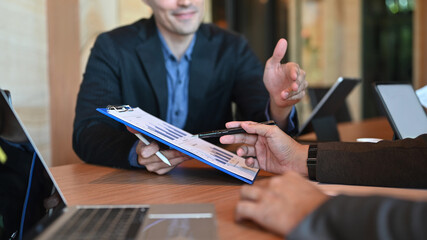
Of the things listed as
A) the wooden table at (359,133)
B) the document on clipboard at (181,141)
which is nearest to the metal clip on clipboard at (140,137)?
the document on clipboard at (181,141)

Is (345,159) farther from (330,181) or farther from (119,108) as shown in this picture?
(119,108)

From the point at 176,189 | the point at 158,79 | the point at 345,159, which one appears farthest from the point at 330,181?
the point at 158,79

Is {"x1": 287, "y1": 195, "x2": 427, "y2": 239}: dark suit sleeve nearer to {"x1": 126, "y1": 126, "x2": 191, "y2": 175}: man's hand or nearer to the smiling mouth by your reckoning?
{"x1": 126, "y1": 126, "x2": 191, "y2": 175}: man's hand

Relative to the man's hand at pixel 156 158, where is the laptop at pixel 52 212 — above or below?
above

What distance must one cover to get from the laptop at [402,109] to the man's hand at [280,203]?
643mm

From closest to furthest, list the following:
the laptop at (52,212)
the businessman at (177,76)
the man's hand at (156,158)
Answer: the laptop at (52,212)
the man's hand at (156,158)
the businessman at (177,76)

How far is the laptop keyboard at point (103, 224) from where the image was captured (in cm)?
61

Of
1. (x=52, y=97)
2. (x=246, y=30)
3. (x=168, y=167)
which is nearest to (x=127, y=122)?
(x=168, y=167)

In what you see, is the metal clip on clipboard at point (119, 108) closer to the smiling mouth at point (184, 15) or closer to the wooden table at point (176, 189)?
the wooden table at point (176, 189)

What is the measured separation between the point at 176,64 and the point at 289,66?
690 millimetres

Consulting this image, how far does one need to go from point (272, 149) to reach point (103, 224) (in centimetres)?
49

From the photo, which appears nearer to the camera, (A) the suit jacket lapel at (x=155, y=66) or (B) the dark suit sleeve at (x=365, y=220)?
(B) the dark suit sleeve at (x=365, y=220)

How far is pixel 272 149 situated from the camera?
3.37 feet

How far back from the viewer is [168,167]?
3.61ft
